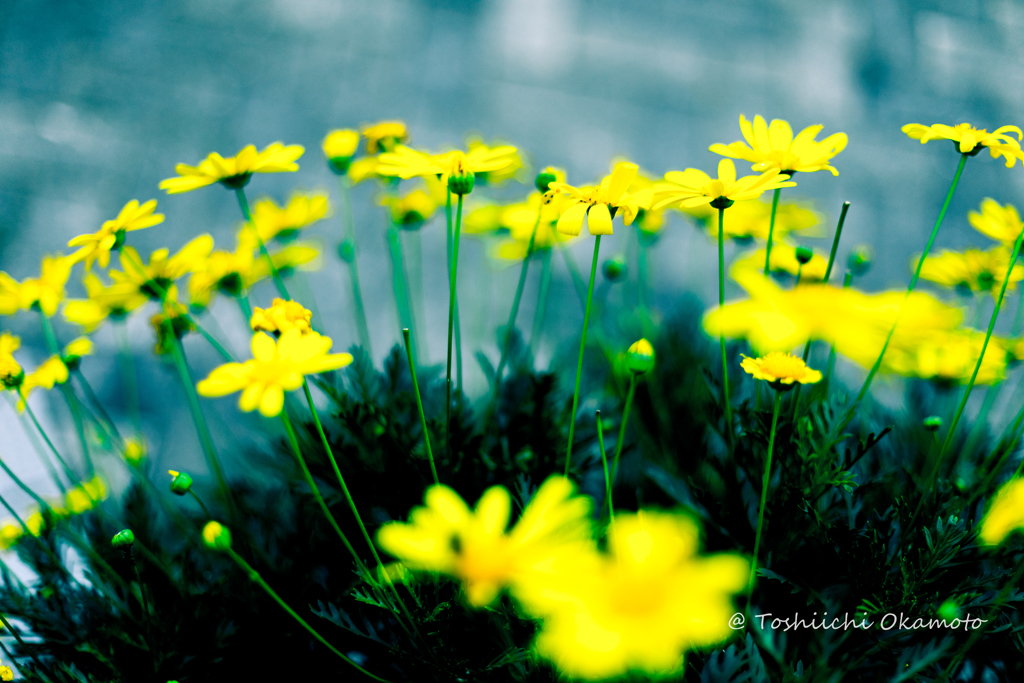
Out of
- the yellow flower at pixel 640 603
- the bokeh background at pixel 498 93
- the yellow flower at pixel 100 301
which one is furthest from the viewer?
the bokeh background at pixel 498 93

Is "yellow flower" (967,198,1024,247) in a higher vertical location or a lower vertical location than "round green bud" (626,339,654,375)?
higher

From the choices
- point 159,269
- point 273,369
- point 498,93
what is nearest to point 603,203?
point 273,369

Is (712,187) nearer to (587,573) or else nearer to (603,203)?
(603,203)

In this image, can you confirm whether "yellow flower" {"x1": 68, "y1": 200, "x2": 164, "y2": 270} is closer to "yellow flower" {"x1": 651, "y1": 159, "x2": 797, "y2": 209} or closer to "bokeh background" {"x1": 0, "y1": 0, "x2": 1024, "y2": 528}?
"yellow flower" {"x1": 651, "y1": 159, "x2": 797, "y2": 209}

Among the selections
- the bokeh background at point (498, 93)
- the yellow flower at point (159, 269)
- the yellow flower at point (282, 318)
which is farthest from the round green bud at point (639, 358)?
the bokeh background at point (498, 93)

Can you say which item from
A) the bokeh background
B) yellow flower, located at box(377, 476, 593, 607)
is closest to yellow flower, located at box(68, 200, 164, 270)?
yellow flower, located at box(377, 476, 593, 607)

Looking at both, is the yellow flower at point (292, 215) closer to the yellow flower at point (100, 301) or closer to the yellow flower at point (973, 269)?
the yellow flower at point (100, 301)

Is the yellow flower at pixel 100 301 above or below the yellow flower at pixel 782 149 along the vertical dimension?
below
